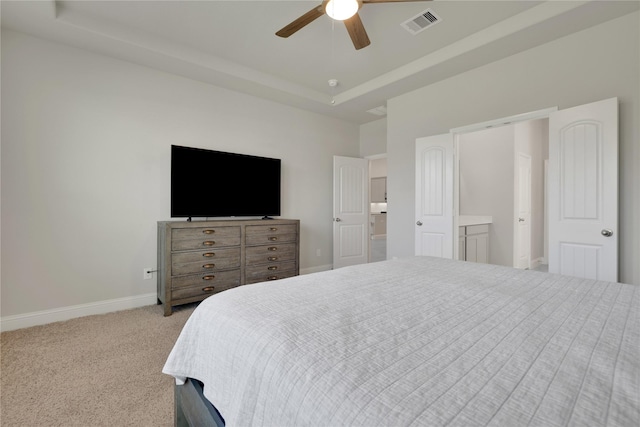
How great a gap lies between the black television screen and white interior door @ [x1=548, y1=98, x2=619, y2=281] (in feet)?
10.3

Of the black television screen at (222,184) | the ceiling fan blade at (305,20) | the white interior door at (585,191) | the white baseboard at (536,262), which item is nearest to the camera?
the ceiling fan blade at (305,20)

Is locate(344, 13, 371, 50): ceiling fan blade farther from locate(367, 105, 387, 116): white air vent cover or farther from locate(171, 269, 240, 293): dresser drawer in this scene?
locate(171, 269, 240, 293): dresser drawer

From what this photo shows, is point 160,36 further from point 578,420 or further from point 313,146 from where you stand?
point 578,420

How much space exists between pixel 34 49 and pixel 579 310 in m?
4.39

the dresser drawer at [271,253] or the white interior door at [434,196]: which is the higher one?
the white interior door at [434,196]

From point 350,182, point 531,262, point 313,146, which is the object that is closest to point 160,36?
point 313,146

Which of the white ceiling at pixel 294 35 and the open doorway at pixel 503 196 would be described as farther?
the open doorway at pixel 503 196

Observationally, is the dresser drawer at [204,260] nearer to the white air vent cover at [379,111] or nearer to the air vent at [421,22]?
the air vent at [421,22]

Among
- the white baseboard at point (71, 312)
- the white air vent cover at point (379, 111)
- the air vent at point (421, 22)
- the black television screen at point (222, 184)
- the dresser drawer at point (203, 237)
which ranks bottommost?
the white baseboard at point (71, 312)

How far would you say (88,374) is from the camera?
186 centimetres

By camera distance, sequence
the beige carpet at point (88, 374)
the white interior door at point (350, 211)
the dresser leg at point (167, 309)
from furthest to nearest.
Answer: the white interior door at point (350, 211), the dresser leg at point (167, 309), the beige carpet at point (88, 374)

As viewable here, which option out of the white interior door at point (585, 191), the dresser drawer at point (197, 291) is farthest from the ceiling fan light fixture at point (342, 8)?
the dresser drawer at point (197, 291)

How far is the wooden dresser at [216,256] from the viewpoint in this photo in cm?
289

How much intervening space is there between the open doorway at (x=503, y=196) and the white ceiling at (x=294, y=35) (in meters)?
1.72
